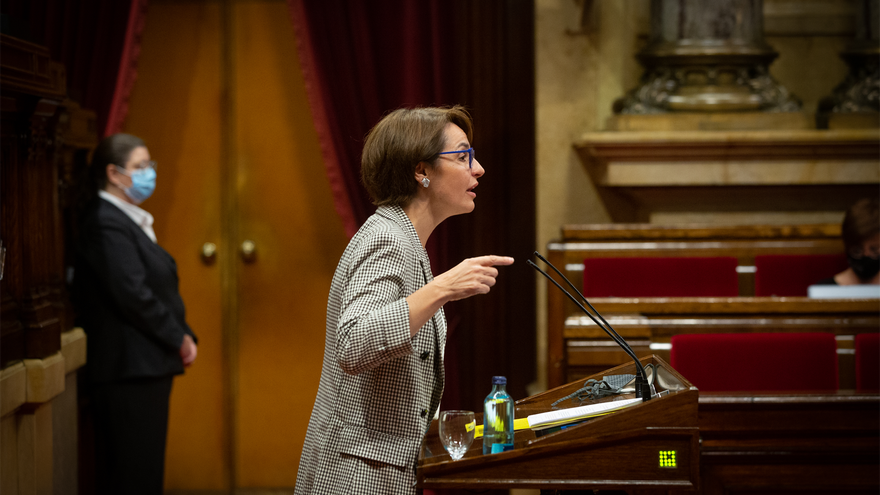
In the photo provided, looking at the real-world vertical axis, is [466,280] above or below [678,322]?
above

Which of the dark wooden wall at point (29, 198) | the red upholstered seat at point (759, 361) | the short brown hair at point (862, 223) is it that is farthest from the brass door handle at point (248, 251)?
the short brown hair at point (862, 223)

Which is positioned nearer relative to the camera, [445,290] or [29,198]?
[445,290]

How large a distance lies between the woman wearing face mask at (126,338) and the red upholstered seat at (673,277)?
71.2 inches

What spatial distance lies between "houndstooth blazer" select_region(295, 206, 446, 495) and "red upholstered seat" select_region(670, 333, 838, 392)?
3.96ft

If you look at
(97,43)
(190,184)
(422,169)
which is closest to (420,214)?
(422,169)

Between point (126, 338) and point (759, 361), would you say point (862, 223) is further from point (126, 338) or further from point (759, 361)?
point (126, 338)

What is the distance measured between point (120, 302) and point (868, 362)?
8.18ft

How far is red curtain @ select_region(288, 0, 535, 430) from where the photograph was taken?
3840mm

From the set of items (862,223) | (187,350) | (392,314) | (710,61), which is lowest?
(187,350)

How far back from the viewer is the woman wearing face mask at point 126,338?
299cm

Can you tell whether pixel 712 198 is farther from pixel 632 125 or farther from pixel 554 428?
pixel 554 428

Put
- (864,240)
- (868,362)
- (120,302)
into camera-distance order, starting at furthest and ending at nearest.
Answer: (864,240)
(120,302)
(868,362)

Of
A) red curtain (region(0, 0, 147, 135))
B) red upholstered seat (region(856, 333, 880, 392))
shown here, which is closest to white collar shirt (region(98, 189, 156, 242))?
red curtain (region(0, 0, 147, 135))

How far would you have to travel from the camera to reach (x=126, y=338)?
3010mm
